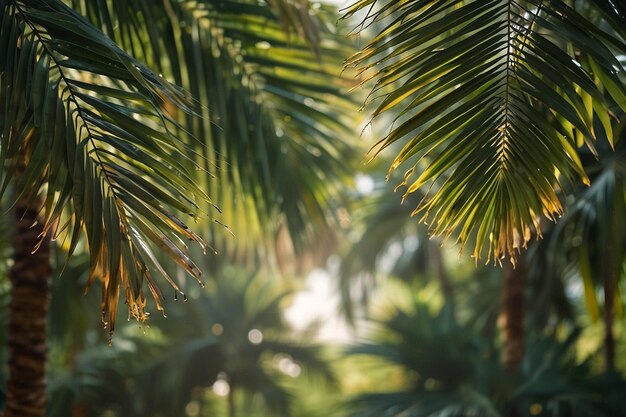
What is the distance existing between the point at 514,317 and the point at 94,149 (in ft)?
16.4

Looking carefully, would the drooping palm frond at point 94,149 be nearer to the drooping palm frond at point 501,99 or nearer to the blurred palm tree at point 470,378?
the drooping palm frond at point 501,99

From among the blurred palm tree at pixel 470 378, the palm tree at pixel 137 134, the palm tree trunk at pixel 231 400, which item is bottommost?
the palm tree trunk at pixel 231 400

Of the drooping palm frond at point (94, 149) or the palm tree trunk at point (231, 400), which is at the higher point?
the drooping palm frond at point (94, 149)

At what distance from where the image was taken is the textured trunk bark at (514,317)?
6578mm

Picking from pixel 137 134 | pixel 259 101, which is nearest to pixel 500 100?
pixel 137 134

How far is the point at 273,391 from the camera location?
44.6ft

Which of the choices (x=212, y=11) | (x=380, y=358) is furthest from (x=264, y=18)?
(x=380, y=358)

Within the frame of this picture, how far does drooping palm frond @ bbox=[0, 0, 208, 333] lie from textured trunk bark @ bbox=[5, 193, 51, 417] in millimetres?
1229

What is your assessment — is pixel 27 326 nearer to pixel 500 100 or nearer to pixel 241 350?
pixel 500 100

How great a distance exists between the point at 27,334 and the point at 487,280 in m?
8.95

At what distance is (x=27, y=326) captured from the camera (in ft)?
11.7

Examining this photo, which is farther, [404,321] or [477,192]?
[404,321]

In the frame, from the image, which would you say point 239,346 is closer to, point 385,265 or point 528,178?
point 385,265

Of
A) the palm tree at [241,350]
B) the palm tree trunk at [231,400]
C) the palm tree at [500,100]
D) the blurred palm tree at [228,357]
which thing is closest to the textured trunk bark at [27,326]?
the palm tree at [500,100]
